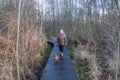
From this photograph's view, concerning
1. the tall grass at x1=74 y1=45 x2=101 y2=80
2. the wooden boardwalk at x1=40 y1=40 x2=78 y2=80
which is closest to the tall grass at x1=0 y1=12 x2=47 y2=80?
the wooden boardwalk at x1=40 y1=40 x2=78 y2=80

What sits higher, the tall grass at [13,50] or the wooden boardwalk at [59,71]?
the tall grass at [13,50]

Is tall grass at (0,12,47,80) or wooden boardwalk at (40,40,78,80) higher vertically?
tall grass at (0,12,47,80)

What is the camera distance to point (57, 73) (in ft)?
34.5

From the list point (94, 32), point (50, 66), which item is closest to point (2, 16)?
point (50, 66)

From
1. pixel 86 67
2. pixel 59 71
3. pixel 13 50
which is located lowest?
pixel 86 67

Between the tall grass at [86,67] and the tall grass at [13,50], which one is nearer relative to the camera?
the tall grass at [13,50]

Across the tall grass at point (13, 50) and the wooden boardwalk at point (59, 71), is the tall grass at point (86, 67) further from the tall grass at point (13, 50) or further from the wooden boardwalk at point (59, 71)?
the tall grass at point (13, 50)

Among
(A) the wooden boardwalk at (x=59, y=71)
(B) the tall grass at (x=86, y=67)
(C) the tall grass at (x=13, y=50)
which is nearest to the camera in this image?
(C) the tall grass at (x=13, y=50)

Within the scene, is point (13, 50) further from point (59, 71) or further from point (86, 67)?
point (86, 67)

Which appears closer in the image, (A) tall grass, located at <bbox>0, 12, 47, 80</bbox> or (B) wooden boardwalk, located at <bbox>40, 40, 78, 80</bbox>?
(A) tall grass, located at <bbox>0, 12, 47, 80</bbox>

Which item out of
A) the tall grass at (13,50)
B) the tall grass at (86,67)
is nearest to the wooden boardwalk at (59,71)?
the tall grass at (86,67)

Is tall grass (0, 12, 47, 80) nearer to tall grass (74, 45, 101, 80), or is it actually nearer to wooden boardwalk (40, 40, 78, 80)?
wooden boardwalk (40, 40, 78, 80)

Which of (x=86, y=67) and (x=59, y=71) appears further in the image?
(x=86, y=67)

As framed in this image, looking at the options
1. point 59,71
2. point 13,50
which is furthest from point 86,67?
point 13,50
